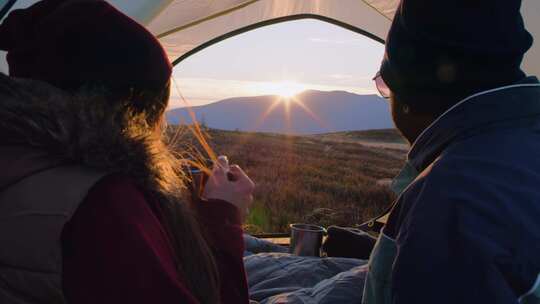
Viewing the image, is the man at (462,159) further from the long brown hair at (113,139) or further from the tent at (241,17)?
the tent at (241,17)

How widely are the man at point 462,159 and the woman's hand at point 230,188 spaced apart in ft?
1.05

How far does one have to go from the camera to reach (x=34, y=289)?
78cm

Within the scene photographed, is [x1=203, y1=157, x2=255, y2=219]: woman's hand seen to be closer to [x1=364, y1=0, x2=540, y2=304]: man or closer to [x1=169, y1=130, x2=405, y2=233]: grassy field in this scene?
[x1=364, y1=0, x2=540, y2=304]: man

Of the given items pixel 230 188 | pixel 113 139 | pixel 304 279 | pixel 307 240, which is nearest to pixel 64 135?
pixel 113 139

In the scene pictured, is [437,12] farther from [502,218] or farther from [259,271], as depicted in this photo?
[259,271]

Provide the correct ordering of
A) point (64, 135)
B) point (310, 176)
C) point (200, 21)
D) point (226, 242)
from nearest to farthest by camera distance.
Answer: point (64, 135) → point (226, 242) → point (200, 21) → point (310, 176)

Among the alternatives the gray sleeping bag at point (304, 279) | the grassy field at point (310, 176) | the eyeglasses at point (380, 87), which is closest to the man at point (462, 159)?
the eyeglasses at point (380, 87)

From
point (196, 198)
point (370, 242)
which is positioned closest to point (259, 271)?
point (370, 242)

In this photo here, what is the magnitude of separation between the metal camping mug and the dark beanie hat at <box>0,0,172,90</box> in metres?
1.82

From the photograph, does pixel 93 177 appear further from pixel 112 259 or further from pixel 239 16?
pixel 239 16

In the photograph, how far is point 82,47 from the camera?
3.10 ft

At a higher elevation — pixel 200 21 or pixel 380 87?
pixel 200 21

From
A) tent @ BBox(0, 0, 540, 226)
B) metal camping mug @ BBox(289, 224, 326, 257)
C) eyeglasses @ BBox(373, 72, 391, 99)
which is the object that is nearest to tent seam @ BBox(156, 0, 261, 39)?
tent @ BBox(0, 0, 540, 226)

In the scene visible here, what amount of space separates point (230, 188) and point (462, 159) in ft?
1.69
